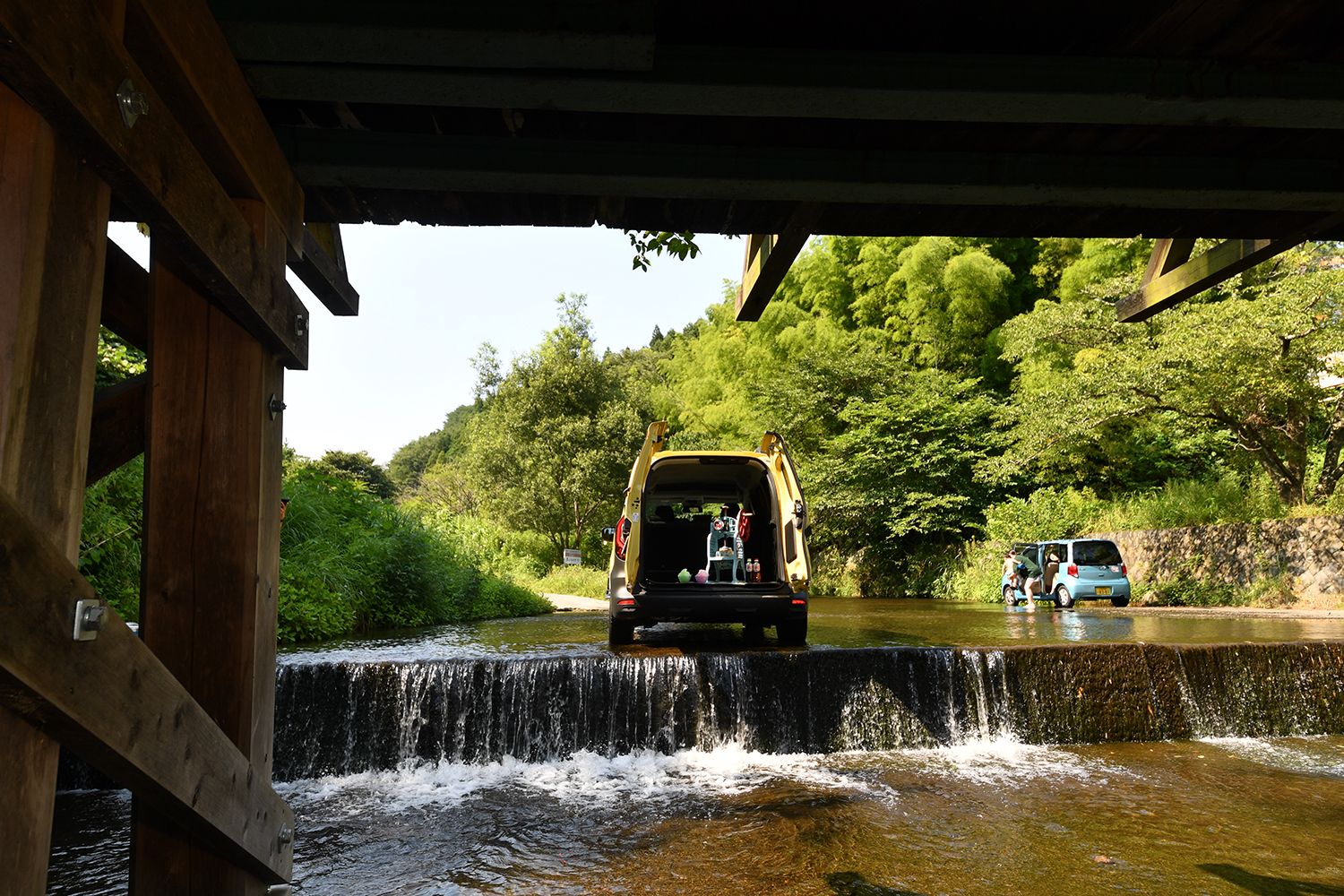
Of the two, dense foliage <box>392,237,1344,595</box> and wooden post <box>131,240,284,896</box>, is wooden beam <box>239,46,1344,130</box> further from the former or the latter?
dense foliage <box>392,237,1344,595</box>

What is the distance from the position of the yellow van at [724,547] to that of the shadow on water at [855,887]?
3337 mm

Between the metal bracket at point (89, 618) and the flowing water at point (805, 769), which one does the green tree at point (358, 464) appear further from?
the metal bracket at point (89, 618)

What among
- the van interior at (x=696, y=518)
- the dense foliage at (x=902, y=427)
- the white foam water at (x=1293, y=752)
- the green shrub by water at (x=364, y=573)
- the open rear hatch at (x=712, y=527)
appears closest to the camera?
the white foam water at (x=1293, y=752)

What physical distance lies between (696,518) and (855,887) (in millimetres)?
5996

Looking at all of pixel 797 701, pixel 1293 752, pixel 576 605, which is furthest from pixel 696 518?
pixel 576 605

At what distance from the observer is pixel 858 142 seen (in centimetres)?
344

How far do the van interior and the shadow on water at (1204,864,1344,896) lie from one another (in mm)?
4748

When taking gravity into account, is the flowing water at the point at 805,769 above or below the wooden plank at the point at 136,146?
below

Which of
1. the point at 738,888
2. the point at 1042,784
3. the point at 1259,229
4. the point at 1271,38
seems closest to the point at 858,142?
the point at 1271,38

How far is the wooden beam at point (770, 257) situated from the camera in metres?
3.71

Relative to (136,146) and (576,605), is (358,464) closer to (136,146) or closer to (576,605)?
(576,605)

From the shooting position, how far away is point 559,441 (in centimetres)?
3102

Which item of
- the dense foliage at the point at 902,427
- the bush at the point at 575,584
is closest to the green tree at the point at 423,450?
the dense foliage at the point at 902,427

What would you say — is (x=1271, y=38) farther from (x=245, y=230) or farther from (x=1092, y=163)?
(x=245, y=230)
